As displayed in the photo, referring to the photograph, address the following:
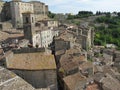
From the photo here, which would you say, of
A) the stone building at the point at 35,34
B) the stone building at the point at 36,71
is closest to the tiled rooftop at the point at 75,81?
the stone building at the point at 36,71

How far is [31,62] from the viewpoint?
2295 cm

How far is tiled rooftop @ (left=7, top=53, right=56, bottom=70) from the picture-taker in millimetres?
22000

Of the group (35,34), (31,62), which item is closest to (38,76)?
(31,62)

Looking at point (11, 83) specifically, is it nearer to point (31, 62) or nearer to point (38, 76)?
point (38, 76)

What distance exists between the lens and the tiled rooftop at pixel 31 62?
22.0 m

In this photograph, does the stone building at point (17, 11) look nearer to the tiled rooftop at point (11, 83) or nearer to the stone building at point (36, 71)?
the stone building at point (36, 71)

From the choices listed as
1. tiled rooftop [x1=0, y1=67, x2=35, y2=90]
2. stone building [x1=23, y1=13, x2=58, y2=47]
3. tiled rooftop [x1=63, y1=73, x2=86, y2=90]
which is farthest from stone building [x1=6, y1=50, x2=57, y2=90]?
stone building [x1=23, y1=13, x2=58, y2=47]

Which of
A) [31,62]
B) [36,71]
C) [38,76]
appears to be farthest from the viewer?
[31,62]

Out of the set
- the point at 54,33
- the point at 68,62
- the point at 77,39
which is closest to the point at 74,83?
the point at 68,62

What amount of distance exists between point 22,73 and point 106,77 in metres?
9.24

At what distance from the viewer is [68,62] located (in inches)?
1203

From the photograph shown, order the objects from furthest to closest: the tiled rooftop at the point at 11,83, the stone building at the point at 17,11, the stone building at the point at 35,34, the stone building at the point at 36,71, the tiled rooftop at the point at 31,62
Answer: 1. the stone building at the point at 17,11
2. the stone building at the point at 35,34
3. the tiled rooftop at the point at 31,62
4. the stone building at the point at 36,71
5. the tiled rooftop at the point at 11,83

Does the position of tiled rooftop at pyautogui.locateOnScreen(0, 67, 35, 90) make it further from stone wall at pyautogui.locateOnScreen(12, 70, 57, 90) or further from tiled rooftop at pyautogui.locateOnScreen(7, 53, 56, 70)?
tiled rooftop at pyautogui.locateOnScreen(7, 53, 56, 70)

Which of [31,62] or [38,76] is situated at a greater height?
[31,62]
